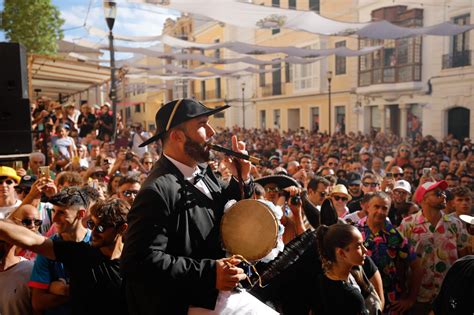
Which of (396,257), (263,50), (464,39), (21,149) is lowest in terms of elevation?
(396,257)

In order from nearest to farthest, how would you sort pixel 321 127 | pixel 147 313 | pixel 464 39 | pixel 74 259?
pixel 147 313 < pixel 74 259 < pixel 464 39 < pixel 321 127

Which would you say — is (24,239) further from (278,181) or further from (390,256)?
(390,256)

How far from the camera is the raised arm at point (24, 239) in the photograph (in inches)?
79.1

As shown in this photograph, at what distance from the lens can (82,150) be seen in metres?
8.80

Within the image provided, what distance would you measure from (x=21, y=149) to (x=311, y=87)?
25990 mm

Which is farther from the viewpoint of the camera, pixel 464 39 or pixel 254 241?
pixel 464 39

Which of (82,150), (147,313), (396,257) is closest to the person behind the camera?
(147,313)

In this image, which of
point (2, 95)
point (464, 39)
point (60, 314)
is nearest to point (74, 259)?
point (60, 314)

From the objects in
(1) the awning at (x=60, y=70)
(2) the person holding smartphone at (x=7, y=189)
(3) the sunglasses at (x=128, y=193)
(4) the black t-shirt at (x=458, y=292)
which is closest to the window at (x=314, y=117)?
(1) the awning at (x=60, y=70)

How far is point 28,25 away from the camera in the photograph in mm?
19969

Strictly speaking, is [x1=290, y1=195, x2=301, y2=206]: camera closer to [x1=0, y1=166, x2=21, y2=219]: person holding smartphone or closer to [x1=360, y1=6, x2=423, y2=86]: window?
[x1=0, y1=166, x2=21, y2=219]: person holding smartphone

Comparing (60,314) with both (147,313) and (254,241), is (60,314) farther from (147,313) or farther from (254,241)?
(254,241)

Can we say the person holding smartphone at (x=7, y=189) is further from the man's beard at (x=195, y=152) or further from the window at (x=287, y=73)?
the window at (x=287, y=73)

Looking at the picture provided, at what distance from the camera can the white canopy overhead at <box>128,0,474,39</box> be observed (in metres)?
9.13
